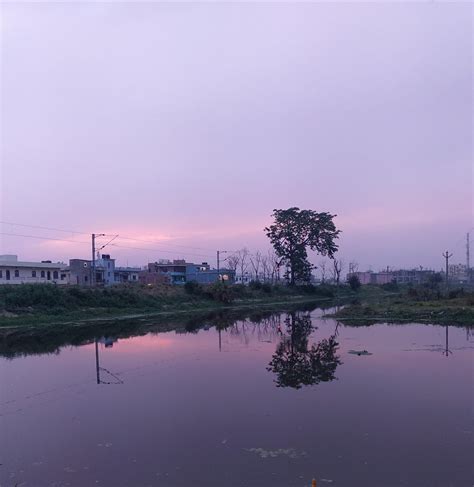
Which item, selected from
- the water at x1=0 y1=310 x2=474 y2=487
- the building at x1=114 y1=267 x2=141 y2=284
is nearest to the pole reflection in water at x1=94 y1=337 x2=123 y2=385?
the water at x1=0 y1=310 x2=474 y2=487

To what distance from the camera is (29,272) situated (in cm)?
4591

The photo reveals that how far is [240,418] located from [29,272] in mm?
42733

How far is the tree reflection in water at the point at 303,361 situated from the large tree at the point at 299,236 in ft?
121

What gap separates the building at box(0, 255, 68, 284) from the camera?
4303 cm

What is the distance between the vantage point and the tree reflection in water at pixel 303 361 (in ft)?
39.2

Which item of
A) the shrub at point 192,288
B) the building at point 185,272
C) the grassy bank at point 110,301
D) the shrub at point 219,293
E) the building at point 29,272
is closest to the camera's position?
the grassy bank at point 110,301

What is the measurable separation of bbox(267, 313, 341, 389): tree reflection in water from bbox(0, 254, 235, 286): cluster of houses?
26537mm

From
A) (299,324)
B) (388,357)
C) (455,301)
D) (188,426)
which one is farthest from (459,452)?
(455,301)

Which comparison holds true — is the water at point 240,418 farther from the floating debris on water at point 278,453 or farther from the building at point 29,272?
the building at point 29,272

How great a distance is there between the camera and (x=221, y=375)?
12781mm

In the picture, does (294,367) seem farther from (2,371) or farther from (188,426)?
(2,371)

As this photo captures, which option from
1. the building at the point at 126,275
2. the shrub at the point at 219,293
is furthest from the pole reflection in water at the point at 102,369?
the building at the point at 126,275

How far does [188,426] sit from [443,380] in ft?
22.3

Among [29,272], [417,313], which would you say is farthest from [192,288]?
[417,313]
